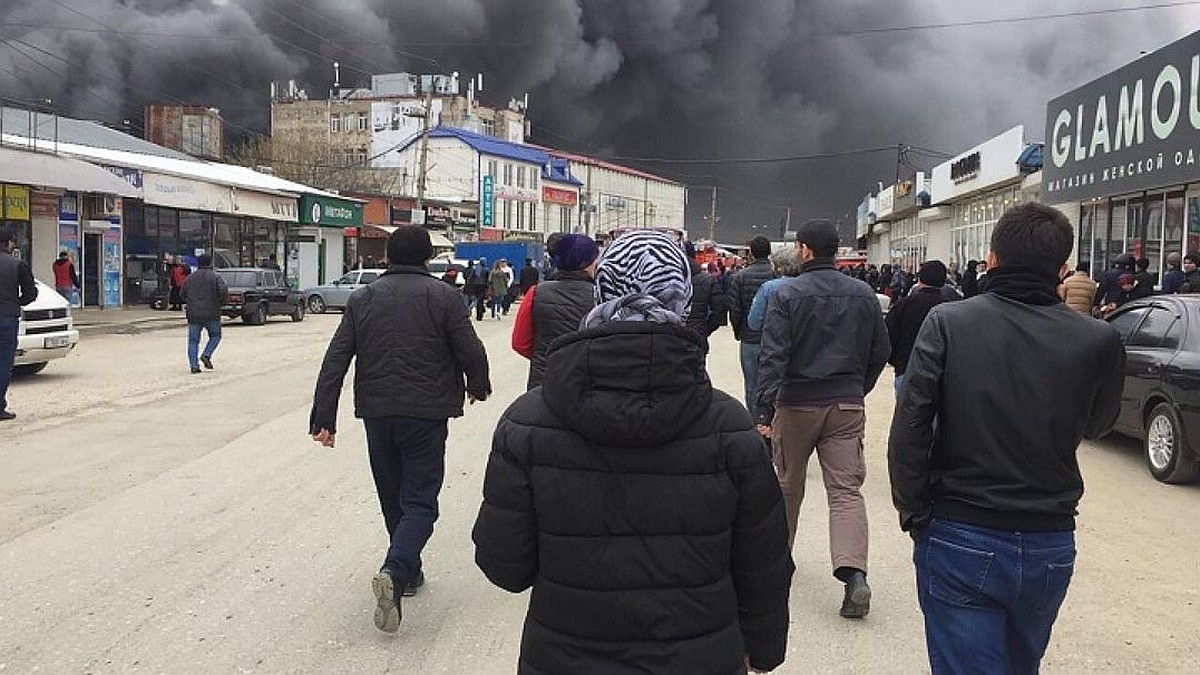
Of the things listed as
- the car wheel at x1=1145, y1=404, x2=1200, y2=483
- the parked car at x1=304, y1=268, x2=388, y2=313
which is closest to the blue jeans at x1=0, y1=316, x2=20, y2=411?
the car wheel at x1=1145, y1=404, x2=1200, y2=483

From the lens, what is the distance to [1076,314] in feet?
9.49

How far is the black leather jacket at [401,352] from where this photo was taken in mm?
4672

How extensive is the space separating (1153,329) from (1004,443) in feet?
23.0

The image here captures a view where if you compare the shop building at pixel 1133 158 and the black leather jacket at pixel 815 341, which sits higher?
the shop building at pixel 1133 158

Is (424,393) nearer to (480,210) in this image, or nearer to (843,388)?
(843,388)

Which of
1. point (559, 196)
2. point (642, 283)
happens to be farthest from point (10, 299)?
point (559, 196)

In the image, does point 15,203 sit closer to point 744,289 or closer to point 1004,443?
point 744,289

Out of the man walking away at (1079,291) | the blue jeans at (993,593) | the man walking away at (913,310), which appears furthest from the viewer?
the man walking away at (1079,291)

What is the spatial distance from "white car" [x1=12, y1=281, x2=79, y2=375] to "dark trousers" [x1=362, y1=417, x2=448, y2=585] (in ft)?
33.2

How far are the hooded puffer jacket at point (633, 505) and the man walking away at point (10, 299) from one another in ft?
30.5

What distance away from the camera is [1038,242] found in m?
2.86

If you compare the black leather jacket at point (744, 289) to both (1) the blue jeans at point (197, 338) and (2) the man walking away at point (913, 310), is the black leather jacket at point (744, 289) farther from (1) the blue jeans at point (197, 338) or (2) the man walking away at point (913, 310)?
(1) the blue jeans at point (197, 338)

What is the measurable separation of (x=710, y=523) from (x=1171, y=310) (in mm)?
7903

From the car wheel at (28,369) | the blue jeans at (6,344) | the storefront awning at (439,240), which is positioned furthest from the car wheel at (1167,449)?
the storefront awning at (439,240)
